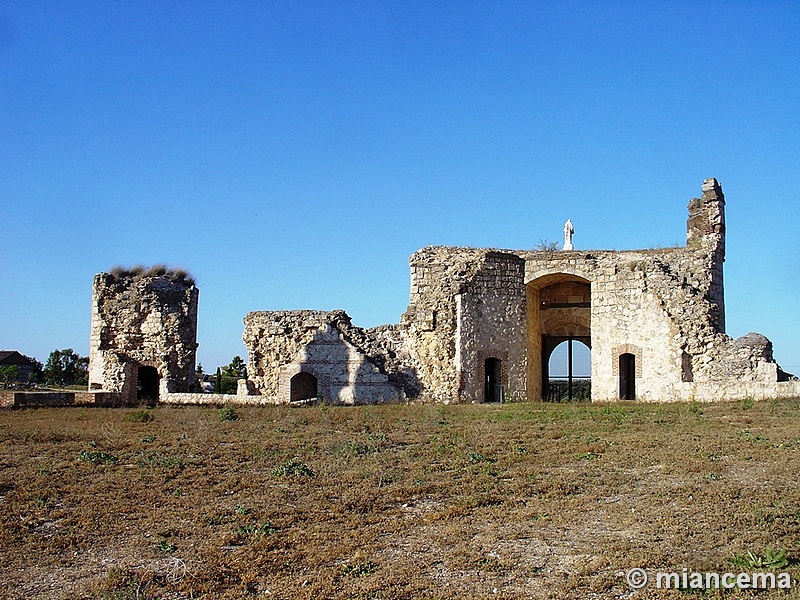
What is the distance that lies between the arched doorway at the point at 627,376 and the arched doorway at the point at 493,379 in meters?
3.23

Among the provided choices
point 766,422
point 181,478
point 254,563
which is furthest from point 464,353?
point 254,563

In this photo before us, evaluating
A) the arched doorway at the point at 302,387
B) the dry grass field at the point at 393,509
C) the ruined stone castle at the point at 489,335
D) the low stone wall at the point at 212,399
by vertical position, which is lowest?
the dry grass field at the point at 393,509

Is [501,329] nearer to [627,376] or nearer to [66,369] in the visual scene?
[627,376]

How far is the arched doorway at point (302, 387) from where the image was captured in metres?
21.7

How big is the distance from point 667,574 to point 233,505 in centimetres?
444

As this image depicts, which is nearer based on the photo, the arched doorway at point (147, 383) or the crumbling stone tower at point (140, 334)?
the crumbling stone tower at point (140, 334)

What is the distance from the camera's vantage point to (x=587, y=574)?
6.09 meters

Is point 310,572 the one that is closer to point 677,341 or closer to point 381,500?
point 381,500

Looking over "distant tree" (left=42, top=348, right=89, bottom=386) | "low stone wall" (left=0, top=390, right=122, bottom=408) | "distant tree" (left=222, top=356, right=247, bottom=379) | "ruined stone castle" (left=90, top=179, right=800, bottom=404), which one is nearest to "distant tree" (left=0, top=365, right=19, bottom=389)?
"distant tree" (left=42, top=348, right=89, bottom=386)

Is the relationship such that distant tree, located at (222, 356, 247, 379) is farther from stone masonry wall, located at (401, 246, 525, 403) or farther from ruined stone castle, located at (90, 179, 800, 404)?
stone masonry wall, located at (401, 246, 525, 403)

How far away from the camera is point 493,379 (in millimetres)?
21250

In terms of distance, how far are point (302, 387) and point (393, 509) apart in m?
14.6

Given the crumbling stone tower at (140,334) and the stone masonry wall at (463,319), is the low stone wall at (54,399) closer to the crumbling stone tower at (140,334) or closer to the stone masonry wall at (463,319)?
the crumbling stone tower at (140,334)

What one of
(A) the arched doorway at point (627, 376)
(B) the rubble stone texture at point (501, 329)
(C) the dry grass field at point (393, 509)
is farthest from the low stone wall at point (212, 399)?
(A) the arched doorway at point (627, 376)
